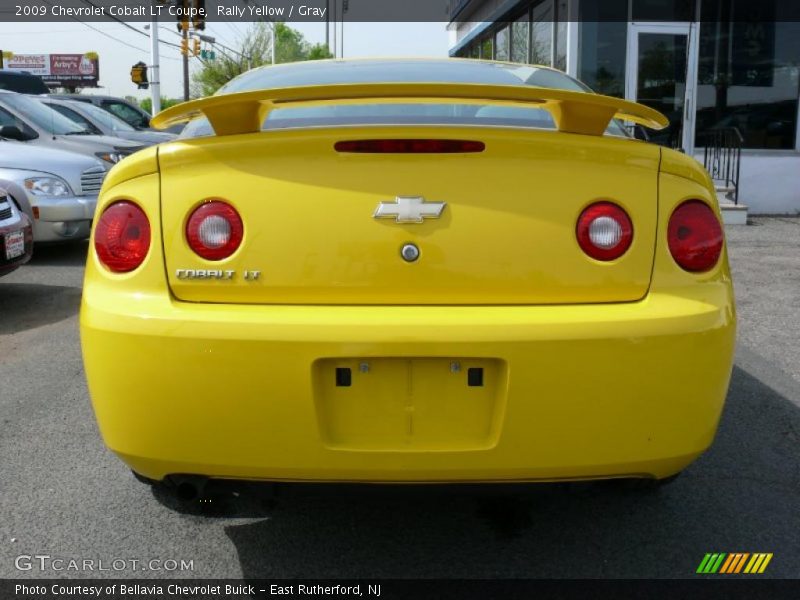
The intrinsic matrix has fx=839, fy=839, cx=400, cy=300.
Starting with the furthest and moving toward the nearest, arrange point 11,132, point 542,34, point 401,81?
point 542,34, point 11,132, point 401,81

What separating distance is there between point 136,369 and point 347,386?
543 mm

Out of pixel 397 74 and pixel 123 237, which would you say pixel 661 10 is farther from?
pixel 123 237

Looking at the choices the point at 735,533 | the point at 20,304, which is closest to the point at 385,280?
the point at 735,533

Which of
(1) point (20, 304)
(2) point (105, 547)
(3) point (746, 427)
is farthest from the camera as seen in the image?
(1) point (20, 304)

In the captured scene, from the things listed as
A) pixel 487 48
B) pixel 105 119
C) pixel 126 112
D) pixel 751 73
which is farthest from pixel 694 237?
pixel 487 48

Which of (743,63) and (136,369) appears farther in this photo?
(743,63)

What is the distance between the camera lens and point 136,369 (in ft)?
7.02

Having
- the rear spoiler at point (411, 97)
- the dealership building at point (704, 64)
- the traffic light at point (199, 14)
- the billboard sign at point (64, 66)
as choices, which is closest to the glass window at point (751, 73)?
the dealership building at point (704, 64)

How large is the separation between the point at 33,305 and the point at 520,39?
15.5 m

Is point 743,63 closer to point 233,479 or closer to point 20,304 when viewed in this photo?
point 20,304

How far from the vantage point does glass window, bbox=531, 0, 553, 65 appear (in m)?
16.4

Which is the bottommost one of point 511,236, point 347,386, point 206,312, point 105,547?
point 105,547

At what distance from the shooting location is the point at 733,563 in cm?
255

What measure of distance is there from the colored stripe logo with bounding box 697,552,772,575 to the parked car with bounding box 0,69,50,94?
57.1 feet
